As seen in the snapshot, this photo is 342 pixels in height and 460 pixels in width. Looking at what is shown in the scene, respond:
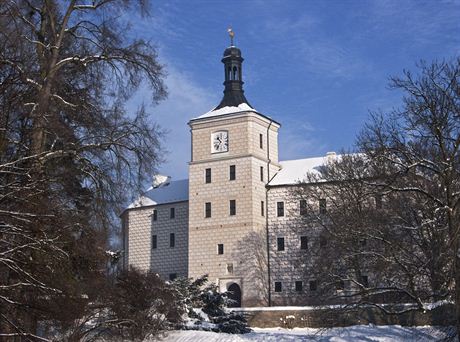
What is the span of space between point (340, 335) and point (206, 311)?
18.3 ft

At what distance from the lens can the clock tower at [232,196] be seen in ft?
143

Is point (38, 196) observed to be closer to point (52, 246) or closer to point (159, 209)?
point (52, 246)

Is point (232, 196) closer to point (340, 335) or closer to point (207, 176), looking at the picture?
point (207, 176)

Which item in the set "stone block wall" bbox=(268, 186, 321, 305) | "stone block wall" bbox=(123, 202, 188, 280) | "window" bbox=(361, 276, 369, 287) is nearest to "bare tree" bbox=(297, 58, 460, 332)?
"window" bbox=(361, 276, 369, 287)

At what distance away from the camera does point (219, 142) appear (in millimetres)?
46156

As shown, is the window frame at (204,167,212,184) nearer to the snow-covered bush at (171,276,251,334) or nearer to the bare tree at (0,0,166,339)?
the snow-covered bush at (171,276,251,334)

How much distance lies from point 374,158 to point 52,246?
37.6 feet

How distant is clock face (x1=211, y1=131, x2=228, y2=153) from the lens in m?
45.9

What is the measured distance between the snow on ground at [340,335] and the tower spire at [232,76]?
2212 cm

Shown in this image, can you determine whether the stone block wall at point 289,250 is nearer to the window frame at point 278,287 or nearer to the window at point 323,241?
the window frame at point 278,287

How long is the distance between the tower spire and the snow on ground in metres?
22.1

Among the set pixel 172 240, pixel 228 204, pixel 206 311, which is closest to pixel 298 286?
pixel 228 204

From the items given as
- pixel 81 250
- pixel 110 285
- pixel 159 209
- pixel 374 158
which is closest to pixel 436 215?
pixel 374 158

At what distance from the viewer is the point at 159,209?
49.6 metres
